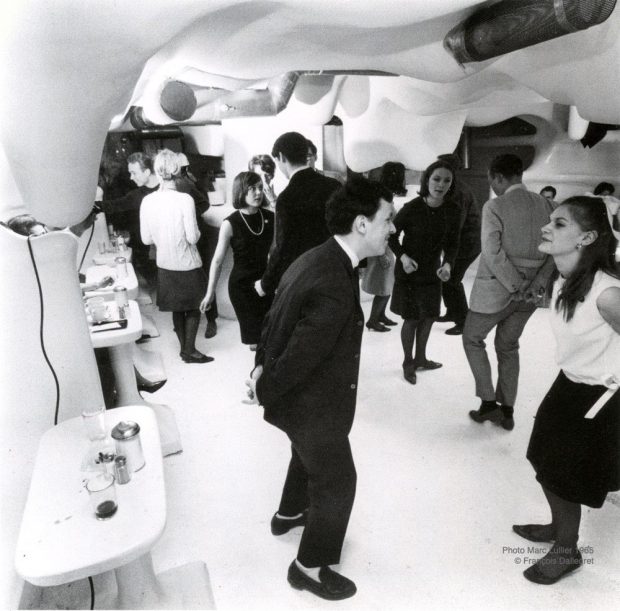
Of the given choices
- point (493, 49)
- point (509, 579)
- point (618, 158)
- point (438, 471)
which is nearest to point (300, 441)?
point (509, 579)

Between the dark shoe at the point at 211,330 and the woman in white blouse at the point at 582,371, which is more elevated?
the woman in white blouse at the point at 582,371

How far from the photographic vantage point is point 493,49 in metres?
1.37

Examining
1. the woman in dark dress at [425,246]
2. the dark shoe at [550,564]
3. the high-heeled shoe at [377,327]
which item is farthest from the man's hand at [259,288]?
the dark shoe at [550,564]

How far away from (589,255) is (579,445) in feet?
1.93

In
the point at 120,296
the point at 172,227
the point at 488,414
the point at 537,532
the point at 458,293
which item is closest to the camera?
the point at 537,532

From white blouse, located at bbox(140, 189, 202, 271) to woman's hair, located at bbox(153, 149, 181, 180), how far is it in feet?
0.40

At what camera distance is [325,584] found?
172 cm

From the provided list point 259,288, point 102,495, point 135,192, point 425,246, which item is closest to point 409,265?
point 425,246

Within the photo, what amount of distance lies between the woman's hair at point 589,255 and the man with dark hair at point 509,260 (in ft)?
2.52

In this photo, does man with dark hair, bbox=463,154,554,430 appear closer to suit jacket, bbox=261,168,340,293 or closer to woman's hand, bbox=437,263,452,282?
woman's hand, bbox=437,263,452,282

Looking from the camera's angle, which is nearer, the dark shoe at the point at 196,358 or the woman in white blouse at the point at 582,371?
the woman in white blouse at the point at 582,371

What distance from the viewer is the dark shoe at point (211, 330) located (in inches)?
163

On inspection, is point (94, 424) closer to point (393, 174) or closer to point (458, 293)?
point (393, 174)

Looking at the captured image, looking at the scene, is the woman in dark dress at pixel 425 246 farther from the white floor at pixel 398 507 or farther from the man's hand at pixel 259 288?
the man's hand at pixel 259 288
